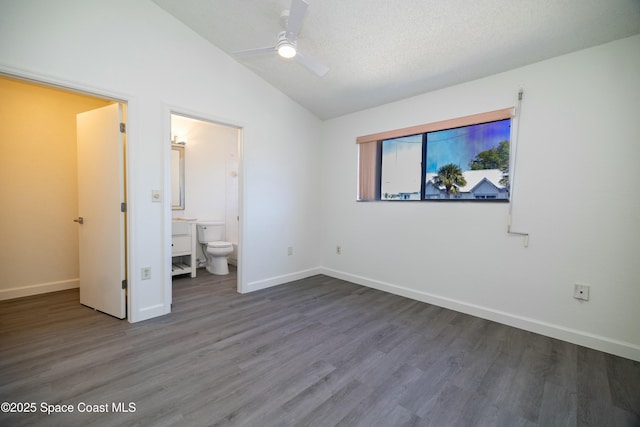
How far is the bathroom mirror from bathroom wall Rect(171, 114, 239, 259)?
80 mm

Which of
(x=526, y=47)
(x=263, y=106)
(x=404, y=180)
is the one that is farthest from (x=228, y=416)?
(x=526, y=47)

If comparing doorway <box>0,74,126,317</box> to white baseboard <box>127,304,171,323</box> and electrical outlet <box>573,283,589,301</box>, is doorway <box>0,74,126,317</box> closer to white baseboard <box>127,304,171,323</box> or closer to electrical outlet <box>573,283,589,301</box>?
white baseboard <box>127,304,171,323</box>

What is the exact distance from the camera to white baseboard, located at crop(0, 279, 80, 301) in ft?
9.61

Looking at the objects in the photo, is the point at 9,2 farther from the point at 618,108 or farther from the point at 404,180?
the point at 618,108

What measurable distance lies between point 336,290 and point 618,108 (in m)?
3.16

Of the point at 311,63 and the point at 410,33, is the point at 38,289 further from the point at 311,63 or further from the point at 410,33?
the point at 410,33

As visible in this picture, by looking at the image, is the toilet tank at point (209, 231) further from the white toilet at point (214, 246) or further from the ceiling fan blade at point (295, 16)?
the ceiling fan blade at point (295, 16)

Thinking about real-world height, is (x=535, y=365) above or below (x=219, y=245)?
below

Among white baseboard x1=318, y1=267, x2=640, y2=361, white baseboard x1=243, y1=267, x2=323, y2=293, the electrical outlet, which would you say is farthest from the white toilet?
the electrical outlet

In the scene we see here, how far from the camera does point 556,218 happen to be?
230 centimetres

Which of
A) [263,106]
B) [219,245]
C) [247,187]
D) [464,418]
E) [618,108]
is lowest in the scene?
[464,418]

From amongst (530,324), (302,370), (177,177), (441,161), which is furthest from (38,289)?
(530,324)

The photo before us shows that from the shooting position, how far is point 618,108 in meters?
2.05

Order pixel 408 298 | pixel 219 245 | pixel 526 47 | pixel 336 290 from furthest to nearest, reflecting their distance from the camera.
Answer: pixel 219 245
pixel 336 290
pixel 408 298
pixel 526 47
